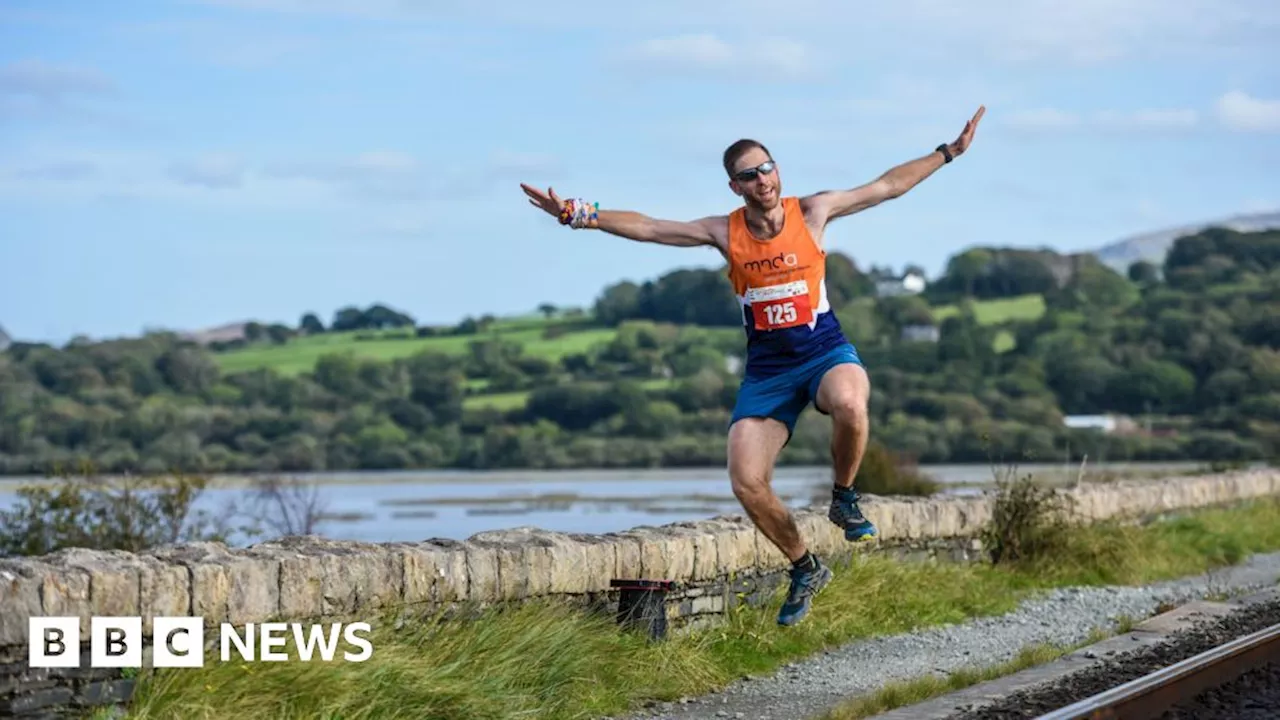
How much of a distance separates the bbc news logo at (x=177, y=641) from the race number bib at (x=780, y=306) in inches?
94.6

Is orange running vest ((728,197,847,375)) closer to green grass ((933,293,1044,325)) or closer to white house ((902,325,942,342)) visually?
white house ((902,325,942,342))

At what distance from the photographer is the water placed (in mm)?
36000

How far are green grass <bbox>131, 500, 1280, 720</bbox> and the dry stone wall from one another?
164mm

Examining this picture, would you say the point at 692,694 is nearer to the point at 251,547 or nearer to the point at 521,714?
the point at 521,714

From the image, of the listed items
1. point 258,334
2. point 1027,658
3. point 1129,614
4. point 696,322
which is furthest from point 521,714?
point 258,334

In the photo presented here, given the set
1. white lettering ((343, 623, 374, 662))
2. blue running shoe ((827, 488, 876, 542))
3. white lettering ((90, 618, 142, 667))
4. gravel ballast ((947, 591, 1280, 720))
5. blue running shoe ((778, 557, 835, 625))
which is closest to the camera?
white lettering ((90, 618, 142, 667))

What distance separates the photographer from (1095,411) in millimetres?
76688

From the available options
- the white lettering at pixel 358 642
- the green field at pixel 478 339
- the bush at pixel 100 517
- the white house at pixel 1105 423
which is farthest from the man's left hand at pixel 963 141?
the green field at pixel 478 339

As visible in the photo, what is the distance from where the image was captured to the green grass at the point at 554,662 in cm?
869

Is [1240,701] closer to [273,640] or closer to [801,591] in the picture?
[801,591]

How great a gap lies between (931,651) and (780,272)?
3273mm

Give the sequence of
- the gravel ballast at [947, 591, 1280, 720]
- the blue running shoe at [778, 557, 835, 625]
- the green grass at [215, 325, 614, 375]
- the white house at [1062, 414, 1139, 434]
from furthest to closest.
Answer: the green grass at [215, 325, 614, 375] → the white house at [1062, 414, 1139, 434] → the blue running shoe at [778, 557, 835, 625] → the gravel ballast at [947, 591, 1280, 720]

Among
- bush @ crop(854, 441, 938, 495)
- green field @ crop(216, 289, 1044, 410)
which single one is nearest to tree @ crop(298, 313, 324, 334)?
green field @ crop(216, 289, 1044, 410)

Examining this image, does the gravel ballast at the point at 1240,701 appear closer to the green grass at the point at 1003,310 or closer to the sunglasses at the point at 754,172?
the sunglasses at the point at 754,172
